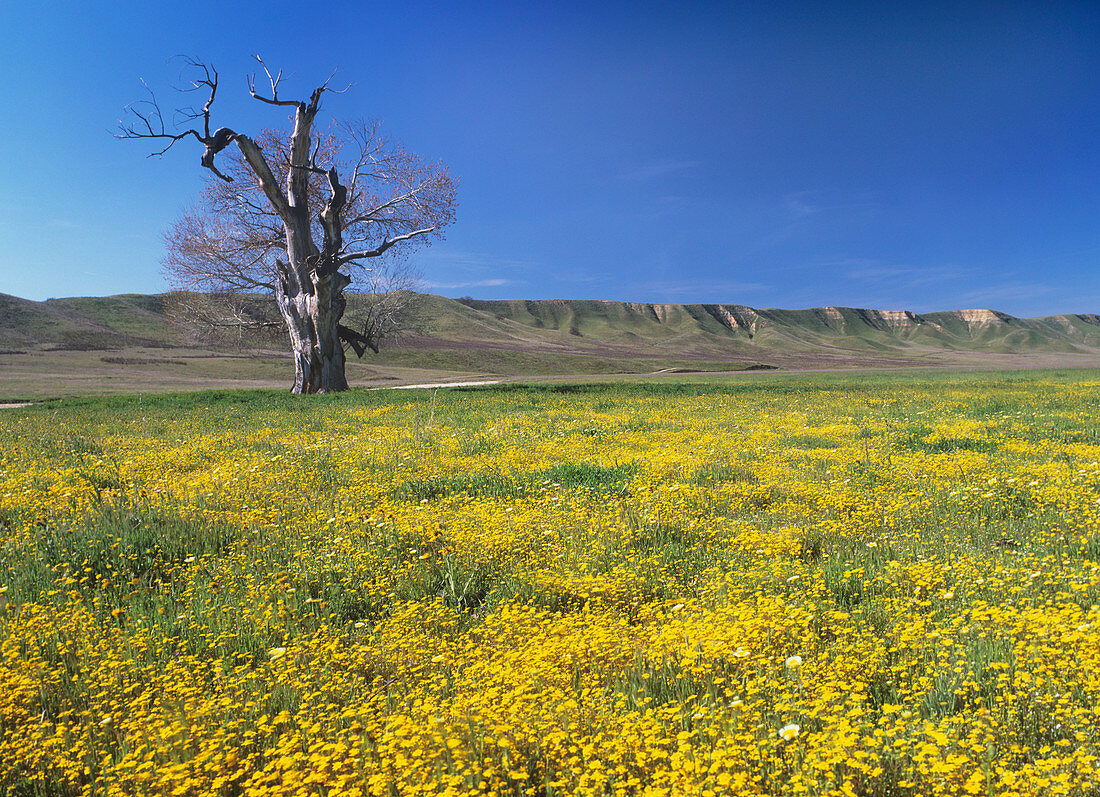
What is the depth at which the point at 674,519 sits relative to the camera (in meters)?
6.18

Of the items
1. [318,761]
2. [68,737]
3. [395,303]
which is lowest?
[68,737]

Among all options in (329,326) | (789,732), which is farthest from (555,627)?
(329,326)

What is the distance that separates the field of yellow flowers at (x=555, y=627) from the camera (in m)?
2.60

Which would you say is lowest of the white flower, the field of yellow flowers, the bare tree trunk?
the field of yellow flowers

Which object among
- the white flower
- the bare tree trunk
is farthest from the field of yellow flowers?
the bare tree trunk

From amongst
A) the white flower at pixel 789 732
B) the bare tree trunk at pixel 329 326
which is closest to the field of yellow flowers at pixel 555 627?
the white flower at pixel 789 732

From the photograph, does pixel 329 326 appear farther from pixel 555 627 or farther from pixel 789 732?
pixel 789 732

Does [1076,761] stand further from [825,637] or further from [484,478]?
[484,478]

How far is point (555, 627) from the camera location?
149 inches

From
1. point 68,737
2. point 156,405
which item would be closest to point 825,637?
point 68,737

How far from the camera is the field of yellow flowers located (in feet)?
8.54

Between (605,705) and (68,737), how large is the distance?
277 centimetres

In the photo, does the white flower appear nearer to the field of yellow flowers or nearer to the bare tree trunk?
the field of yellow flowers

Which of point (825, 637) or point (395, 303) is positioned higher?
point (395, 303)
